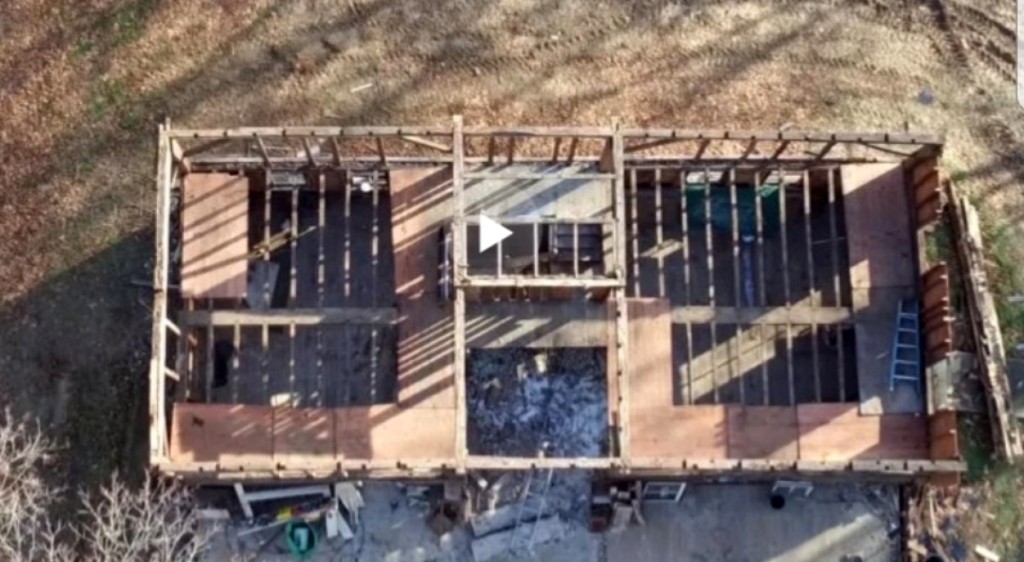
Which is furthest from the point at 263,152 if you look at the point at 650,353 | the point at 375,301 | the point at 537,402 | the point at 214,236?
the point at 650,353

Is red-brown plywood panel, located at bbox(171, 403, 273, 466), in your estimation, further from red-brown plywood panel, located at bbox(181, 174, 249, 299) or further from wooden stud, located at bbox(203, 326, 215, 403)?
red-brown plywood panel, located at bbox(181, 174, 249, 299)

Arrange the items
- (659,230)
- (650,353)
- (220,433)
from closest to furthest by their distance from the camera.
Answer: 1. (220,433)
2. (650,353)
3. (659,230)

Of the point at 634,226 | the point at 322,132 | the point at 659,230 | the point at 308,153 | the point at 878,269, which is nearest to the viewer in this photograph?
the point at 322,132

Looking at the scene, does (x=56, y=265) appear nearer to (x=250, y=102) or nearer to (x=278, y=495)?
(x=250, y=102)

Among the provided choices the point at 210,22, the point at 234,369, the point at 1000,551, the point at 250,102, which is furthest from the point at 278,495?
the point at 1000,551

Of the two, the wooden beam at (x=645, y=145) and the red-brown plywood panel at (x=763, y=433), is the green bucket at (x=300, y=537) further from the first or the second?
the wooden beam at (x=645, y=145)

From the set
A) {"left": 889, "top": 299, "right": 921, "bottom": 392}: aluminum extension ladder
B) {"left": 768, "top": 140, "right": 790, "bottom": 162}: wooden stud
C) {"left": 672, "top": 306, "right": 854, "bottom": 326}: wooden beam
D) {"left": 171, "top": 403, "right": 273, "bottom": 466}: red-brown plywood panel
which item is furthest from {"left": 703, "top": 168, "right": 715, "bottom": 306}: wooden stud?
{"left": 171, "top": 403, "right": 273, "bottom": 466}: red-brown plywood panel

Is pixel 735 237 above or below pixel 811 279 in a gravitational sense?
above

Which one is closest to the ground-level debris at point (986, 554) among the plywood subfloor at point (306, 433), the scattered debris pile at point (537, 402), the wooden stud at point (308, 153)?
the scattered debris pile at point (537, 402)

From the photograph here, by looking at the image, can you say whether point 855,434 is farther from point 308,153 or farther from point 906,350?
point 308,153
